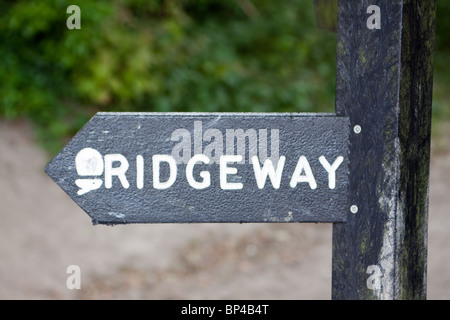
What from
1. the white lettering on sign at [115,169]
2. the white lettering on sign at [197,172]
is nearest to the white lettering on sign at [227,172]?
the white lettering on sign at [197,172]

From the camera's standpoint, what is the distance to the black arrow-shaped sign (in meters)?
1.29

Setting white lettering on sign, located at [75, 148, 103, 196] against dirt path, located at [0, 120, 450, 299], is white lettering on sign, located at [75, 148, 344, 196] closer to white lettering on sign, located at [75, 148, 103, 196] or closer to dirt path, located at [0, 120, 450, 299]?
white lettering on sign, located at [75, 148, 103, 196]

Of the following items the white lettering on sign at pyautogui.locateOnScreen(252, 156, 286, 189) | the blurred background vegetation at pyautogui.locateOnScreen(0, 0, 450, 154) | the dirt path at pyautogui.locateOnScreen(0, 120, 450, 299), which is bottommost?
the dirt path at pyautogui.locateOnScreen(0, 120, 450, 299)

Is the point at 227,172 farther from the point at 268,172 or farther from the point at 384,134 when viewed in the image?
the point at 384,134

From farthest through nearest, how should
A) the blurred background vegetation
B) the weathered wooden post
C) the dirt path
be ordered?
the blurred background vegetation, the dirt path, the weathered wooden post

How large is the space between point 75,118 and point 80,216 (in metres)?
1.31

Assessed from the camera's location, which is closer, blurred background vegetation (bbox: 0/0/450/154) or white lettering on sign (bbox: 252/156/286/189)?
white lettering on sign (bbox: 252/156/286/189)

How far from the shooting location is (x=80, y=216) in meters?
5.46

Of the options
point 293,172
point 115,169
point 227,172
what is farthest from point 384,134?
point 115,169

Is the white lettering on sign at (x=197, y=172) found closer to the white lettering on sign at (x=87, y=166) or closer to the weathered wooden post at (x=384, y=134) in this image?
the white lettering on sign at (x=87, y=166)

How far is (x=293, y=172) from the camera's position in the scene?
1.29 m

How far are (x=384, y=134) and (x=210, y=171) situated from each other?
42cm

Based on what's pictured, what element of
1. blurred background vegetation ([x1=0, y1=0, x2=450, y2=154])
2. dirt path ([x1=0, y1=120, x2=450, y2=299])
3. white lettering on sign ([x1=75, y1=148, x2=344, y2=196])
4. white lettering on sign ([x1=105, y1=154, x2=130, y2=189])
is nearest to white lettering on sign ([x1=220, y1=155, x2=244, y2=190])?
white lettering on sign ([x1=75, y1=148, x2=344, y2=196])

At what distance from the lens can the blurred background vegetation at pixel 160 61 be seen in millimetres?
5898
